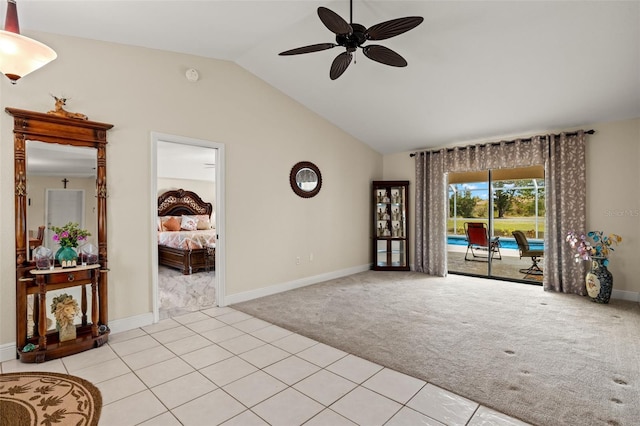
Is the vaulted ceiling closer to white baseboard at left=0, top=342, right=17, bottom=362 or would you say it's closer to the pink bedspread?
white baseboard at left=0, top=342, right=17, bottom=362

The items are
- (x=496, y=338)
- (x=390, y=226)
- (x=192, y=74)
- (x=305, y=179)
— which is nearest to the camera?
(x=496, y=338)

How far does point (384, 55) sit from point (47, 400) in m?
3.49

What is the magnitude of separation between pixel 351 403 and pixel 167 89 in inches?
144

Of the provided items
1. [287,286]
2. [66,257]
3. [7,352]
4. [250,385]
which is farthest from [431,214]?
[7,352]

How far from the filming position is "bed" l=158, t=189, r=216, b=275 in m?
6.24

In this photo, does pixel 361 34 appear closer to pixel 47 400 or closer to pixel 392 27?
pixel 392 27

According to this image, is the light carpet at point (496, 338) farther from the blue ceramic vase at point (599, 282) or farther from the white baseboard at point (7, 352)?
the white baseboard at point (7, 352)

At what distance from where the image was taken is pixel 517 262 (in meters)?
6.89

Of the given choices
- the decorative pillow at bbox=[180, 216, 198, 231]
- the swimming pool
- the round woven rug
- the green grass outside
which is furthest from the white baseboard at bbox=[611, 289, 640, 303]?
the decorative pillow at bbox=[180, 216, 198, 231]

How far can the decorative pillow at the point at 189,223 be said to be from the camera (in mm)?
7813

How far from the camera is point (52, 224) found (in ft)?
A: 9.45

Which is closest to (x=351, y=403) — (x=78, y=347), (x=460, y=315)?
(x=460, y=315)

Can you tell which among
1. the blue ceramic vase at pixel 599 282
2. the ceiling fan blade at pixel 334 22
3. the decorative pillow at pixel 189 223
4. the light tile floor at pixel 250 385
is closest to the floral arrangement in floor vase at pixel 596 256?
the blue ceramic vase at pixel 599 282

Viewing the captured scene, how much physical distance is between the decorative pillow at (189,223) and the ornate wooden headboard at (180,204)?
0.40 metres
